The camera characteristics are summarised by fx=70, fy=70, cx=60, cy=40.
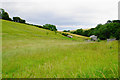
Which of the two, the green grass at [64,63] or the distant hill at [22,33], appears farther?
the distant hill at [22,33]

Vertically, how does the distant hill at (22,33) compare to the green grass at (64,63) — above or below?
above

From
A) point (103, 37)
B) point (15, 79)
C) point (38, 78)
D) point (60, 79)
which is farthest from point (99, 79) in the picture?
point (103, 37)

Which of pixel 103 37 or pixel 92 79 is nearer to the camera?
pixel 92 79

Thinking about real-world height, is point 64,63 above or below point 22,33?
below

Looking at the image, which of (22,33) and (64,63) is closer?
(64,63)

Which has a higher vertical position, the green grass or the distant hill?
the distant hill

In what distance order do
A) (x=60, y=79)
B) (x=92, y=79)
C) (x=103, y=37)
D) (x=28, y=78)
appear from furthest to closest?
(x=103, y=37) → (x=28, y=78) → (x=60, y=79) → (x=92, y=79)

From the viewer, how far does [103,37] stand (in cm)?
4956

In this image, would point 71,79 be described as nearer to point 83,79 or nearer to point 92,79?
point 83,79

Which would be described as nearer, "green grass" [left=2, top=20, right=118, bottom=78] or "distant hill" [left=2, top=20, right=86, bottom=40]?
"green grass" [left=2, top=20, right=118, bottom=78]

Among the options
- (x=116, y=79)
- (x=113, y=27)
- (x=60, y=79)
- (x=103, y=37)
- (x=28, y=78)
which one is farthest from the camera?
(x=103, y=37)

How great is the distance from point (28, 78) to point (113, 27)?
2304 inches

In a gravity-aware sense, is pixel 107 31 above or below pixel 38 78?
above

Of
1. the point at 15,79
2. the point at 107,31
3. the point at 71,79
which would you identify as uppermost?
the point at 107,31
